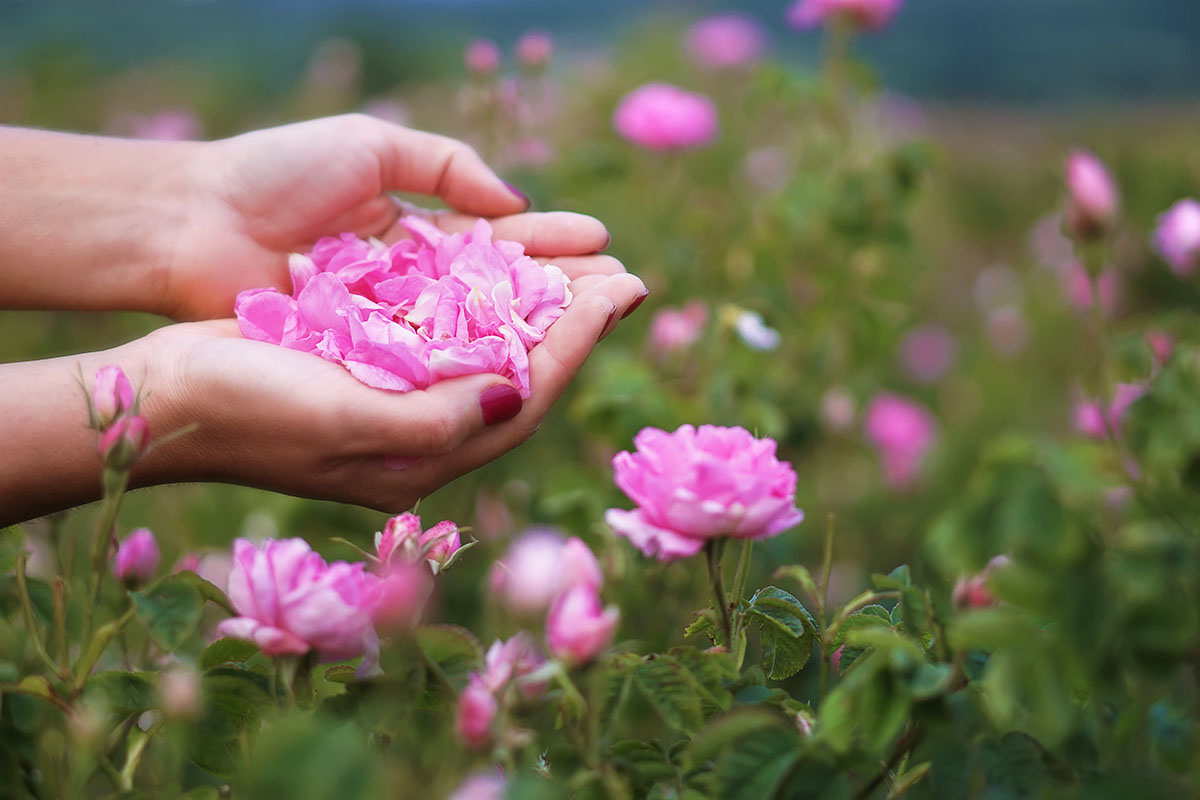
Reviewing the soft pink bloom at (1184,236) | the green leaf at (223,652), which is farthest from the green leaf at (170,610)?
the soft pink bloom at (1184,236)

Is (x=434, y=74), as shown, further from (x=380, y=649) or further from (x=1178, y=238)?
(x=380, y=649)

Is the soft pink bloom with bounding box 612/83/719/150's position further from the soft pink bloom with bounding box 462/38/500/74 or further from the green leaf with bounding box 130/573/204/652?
the green leaf with bounding box 130/573/204/652

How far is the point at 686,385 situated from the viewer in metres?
1.55

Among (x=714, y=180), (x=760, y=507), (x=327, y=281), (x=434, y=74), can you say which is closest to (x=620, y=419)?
(x=327, y=281)

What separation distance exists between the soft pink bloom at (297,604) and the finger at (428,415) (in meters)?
0.19

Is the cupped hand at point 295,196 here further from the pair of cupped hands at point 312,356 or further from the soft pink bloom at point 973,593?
the soft pink bloom at point 973,593

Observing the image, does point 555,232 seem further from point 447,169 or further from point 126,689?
point 126,689

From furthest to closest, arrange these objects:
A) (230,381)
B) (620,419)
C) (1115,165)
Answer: (1115,165) < (620,419) < (230,381)

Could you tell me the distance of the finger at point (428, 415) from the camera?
32.1 inches

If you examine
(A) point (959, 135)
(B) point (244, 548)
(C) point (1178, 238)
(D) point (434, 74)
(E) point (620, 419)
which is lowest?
(A) point (959, 135)

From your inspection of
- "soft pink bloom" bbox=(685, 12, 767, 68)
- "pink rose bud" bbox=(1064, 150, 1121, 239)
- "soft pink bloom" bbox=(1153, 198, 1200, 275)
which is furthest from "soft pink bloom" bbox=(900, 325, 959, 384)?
"pink rose bud" bbox=(1064, 150, 1121, 239)

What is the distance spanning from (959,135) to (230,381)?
5573 millimetres

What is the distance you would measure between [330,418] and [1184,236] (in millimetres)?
1213

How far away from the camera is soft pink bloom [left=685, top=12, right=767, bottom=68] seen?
3000mm
